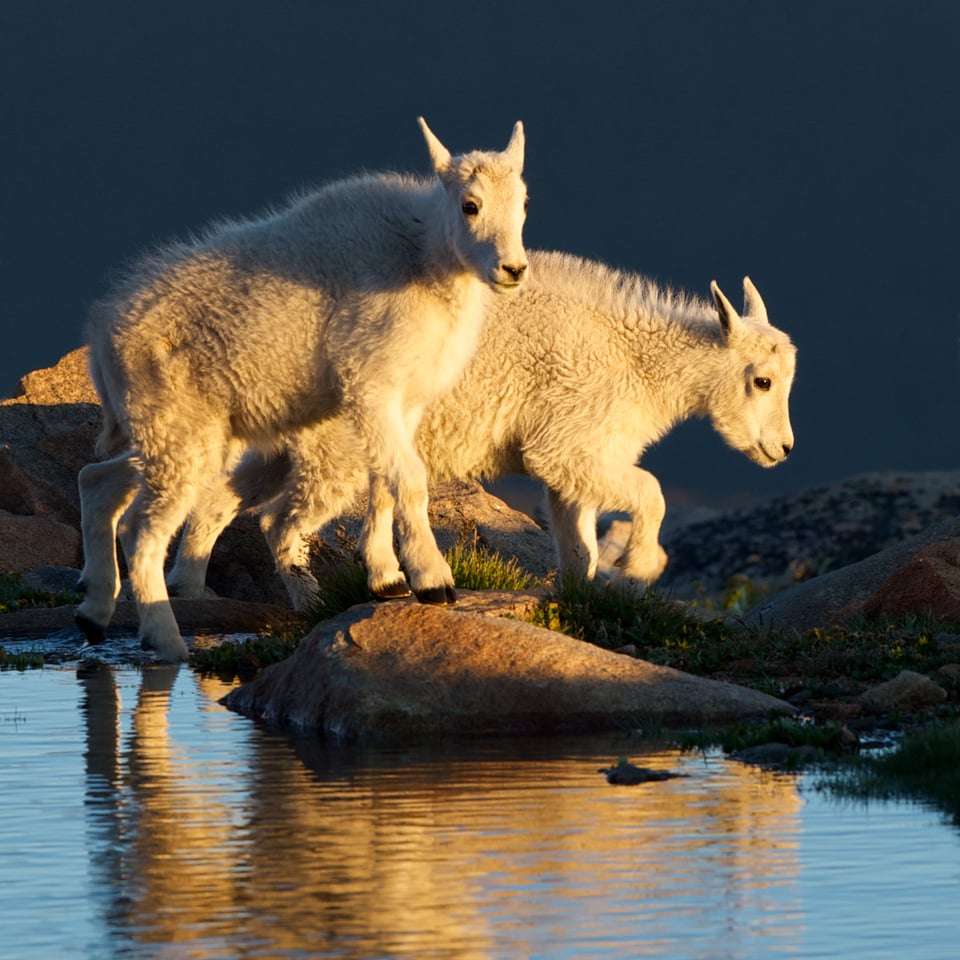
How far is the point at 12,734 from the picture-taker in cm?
1002

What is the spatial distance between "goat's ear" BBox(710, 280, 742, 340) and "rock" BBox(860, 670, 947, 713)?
540 centimetres

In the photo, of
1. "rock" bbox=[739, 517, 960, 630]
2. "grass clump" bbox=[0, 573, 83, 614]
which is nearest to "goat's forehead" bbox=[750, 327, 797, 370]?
"rock" bbox=[739, 517, 960, 630]

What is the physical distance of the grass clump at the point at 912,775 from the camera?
777cm

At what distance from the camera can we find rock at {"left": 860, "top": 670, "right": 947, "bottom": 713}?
10.2 metres

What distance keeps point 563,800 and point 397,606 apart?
315 centimetres

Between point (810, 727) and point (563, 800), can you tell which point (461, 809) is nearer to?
point (563, 800)

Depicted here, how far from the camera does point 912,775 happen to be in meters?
8.12

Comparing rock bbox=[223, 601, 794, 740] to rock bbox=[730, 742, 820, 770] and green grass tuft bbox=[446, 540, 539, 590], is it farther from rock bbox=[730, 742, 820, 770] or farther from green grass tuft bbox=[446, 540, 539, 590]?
green grass tuft bbox=[446, 540, 539, 590]

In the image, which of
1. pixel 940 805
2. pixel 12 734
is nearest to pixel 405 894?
pixel 940 805

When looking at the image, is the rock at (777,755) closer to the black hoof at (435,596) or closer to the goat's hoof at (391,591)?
the black hoof at (435,596)

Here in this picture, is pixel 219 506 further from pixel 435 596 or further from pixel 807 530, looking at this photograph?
pixel 807 530

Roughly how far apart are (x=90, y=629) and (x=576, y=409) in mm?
4168

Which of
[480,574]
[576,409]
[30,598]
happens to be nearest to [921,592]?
[576,409]

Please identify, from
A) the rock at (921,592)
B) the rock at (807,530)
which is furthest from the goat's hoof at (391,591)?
the rock at (807,530)
